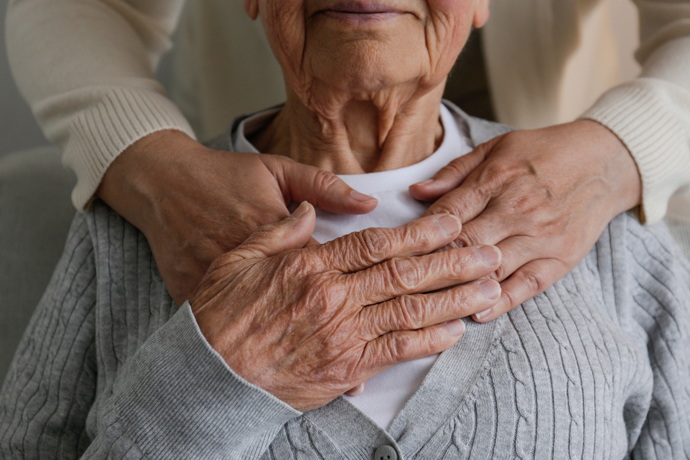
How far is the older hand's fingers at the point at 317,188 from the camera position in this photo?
942 mm

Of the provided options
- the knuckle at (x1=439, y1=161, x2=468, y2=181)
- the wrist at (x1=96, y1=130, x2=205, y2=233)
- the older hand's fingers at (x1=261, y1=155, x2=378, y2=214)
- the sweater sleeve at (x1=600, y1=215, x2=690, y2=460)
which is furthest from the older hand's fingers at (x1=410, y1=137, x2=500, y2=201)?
the wrist at (x1=96, y1=130, x2=205, y2=233)

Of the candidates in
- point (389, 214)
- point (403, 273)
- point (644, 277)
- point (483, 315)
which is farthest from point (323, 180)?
point (644, 277)

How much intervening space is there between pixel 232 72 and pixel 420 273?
1319 millimetres

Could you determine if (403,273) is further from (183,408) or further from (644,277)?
(644,277)

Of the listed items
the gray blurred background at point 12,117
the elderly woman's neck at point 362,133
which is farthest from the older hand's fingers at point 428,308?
the gray blurred background at point 12,117

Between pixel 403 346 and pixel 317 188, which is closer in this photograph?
pixel 403 346

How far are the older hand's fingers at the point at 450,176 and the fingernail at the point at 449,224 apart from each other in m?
0.12

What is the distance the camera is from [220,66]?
1.90 m

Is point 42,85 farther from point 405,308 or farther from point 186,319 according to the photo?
point 405,308

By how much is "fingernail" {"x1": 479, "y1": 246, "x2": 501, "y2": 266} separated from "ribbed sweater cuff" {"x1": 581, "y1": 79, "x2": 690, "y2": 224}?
1.31 feet

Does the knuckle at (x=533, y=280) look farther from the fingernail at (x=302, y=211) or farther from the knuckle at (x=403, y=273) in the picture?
the fingernail at (x=302, y=211)

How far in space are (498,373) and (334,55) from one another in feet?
1.81

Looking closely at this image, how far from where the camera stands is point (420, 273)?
2.71 feet

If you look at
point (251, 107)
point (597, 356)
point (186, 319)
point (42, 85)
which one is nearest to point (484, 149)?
point (597, 356)
